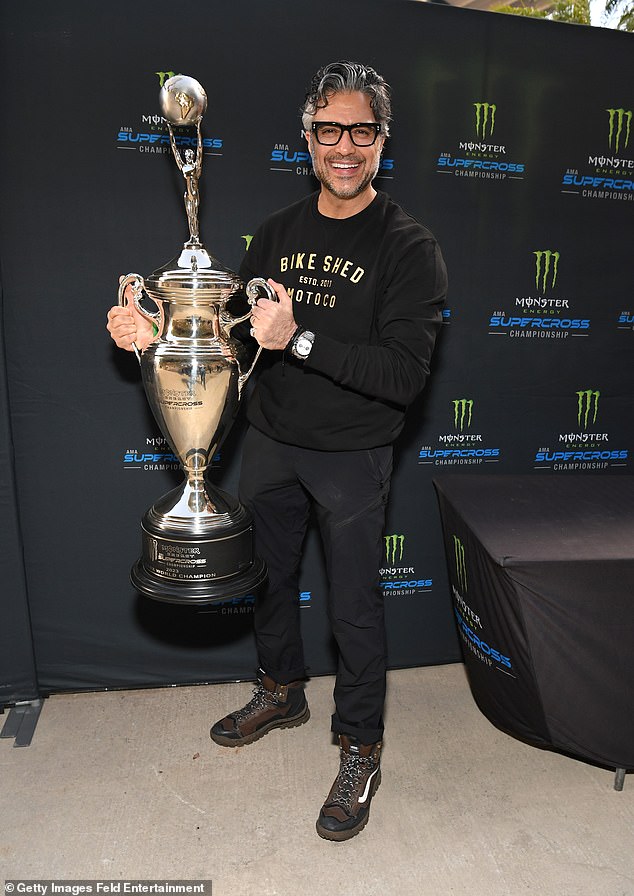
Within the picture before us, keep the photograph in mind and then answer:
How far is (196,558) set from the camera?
1529 mm

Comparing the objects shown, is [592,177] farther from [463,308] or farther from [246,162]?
[246,162]

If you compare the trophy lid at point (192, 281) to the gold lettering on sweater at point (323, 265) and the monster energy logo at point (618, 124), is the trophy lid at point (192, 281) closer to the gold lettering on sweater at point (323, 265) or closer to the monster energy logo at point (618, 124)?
the gold lettering on sweater at point (323, 265)

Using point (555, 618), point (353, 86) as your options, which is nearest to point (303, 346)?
point (353, 86)

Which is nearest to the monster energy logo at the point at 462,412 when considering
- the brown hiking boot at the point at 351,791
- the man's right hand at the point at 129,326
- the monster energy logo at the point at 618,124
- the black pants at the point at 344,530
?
the black pants at the point at 344,530

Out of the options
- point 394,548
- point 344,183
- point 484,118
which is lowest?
point 394,548

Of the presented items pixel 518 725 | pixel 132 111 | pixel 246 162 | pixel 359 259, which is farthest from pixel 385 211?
pixel 518 725

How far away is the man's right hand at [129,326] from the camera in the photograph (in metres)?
1.64

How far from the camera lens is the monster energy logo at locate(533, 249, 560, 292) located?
2.43 metres

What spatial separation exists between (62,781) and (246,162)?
5.87 ft

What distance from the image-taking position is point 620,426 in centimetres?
261

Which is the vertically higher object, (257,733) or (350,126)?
(350,126)

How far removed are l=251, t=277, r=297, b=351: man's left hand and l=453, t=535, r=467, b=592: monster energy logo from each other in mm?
Result: 878

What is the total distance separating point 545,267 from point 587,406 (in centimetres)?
50

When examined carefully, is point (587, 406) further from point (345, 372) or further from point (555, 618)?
point (345, 372)
